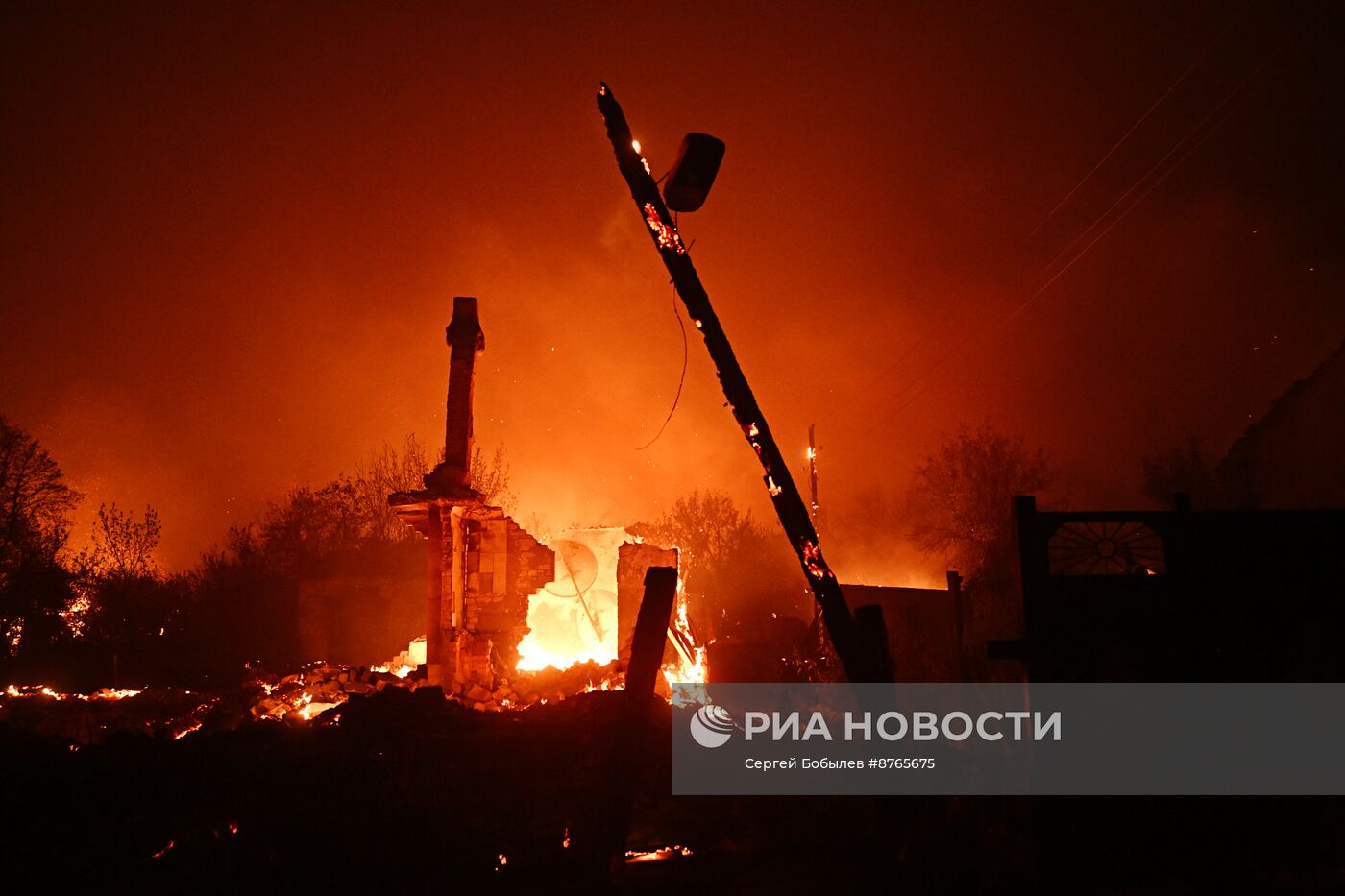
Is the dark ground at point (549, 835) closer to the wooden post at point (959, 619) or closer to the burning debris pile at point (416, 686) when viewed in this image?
A: the wooden post at point (959, 619)

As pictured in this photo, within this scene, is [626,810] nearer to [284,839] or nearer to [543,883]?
[543,883]

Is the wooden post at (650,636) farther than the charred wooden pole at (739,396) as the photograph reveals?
No

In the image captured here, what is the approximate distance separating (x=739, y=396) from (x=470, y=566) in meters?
12.1

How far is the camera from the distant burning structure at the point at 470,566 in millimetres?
16781

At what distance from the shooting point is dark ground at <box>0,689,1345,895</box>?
233 inches

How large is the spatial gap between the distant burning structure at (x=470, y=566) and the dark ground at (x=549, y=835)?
8.54 metres

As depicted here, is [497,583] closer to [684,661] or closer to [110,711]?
[684,661]

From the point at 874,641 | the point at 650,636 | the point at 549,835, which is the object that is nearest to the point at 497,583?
the point at 549,835

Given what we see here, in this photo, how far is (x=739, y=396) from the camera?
26.0ft

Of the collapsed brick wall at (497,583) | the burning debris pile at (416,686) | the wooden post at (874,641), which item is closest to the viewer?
the wooden post at (874,641)

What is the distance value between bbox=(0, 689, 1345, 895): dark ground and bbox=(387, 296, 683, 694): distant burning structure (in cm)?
854

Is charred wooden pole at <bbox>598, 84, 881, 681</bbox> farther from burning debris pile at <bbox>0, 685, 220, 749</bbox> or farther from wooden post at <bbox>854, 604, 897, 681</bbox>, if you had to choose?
burning debris pile at <bbox>0, 685, 220, 749</bbox>

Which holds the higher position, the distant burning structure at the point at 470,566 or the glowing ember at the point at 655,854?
the distant burning structure at the point at 470,566
